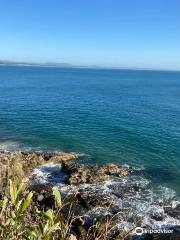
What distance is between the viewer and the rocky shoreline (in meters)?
30.8

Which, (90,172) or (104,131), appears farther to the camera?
(104,131)

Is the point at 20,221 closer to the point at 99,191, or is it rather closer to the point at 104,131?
the point at 99,191

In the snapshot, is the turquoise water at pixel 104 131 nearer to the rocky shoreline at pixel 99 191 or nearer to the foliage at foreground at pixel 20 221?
the rocky shoreline at pixel 99 191

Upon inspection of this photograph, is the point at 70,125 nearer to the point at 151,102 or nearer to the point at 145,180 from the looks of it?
the point at 145,180

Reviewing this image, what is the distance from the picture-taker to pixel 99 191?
37250 mm

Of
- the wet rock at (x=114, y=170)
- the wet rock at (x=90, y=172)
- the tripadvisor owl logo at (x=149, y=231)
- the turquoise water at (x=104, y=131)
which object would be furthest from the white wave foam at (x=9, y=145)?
the tripadvisor owl logo at (x=149, y=231)

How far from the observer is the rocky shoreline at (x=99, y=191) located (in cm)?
3084

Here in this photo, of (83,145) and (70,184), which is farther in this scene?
(83,145)

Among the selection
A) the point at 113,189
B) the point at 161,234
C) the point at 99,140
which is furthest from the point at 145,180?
the point at 99,140

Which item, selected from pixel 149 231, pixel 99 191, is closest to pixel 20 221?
pixel 149 231

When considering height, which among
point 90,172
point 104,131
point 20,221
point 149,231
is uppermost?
point 20,221

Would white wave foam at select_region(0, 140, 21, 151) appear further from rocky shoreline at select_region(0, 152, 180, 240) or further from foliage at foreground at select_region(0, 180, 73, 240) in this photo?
foliage at foreground at select_region(0, 180, 73, 240)

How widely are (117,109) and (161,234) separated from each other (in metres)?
56.4

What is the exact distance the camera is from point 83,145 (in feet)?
175
